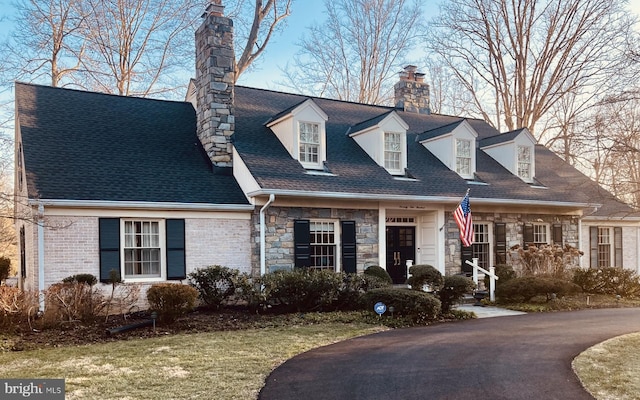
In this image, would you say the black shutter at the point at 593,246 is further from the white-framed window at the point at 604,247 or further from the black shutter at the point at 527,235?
the black shutter at the point at 527,235

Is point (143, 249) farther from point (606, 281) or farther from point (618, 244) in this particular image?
point (618, 244)

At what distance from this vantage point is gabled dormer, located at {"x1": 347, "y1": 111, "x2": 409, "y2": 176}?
1588 cm

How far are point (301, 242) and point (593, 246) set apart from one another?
11.3 metres

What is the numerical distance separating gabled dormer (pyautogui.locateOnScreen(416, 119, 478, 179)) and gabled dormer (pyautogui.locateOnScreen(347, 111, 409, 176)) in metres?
1.90

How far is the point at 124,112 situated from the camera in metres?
15.5

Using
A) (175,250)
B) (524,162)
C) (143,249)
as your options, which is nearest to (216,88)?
(175,250)

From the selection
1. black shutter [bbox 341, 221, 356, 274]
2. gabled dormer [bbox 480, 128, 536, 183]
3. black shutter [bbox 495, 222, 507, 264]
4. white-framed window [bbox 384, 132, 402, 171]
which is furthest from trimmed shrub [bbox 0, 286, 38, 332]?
gabled dormer [bbox 480, 128, 536, 183]

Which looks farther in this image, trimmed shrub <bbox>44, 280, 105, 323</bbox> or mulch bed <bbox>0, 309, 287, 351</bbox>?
trimmed shrub <bbox>44, 280, 105, 323</bbox>

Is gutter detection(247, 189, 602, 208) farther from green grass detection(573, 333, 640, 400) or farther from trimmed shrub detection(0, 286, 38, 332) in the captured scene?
green grass detection(573, 333, 640, 400)

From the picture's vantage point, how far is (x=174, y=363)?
731cm

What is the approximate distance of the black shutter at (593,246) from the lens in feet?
62.1

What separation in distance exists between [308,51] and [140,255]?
20.7 metres

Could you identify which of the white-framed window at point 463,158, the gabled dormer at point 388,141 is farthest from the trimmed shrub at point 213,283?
the white-framed window at point 463,158

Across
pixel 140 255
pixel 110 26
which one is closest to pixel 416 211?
pixel 140 255
